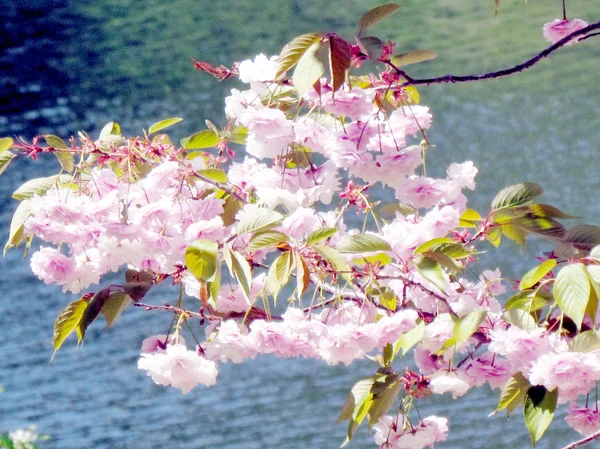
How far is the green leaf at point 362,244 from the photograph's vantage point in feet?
3.02

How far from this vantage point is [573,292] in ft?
2.69

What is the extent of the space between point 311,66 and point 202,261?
22 centimetres

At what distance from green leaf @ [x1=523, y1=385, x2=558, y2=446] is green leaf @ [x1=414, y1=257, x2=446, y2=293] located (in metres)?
0.16

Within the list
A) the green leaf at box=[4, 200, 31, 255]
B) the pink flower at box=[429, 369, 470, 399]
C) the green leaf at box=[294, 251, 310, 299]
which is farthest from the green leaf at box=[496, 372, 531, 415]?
the green leaf at box=[4, 200, 31, 255]

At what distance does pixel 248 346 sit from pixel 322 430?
304 centimetres

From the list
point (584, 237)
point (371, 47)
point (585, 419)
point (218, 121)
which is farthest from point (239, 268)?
point (218, 121)

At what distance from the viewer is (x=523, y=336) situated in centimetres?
95

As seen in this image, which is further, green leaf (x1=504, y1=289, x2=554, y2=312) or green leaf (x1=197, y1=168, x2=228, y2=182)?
green leaf (x1=197, y1=168, x2=228, y2=182)

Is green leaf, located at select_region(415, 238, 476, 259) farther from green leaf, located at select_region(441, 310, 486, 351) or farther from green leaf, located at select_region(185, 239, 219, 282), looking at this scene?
green leaf, located at select_region(185, 239, 219, 282)

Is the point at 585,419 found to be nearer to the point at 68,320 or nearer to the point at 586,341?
the point at 586,341

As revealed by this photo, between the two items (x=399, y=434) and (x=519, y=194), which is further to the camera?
(x=399, y=434)

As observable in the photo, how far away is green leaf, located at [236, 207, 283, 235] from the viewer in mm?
929

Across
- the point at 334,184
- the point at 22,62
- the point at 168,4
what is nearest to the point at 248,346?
the point at 334,184

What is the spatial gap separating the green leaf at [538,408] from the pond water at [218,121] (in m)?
0.64
